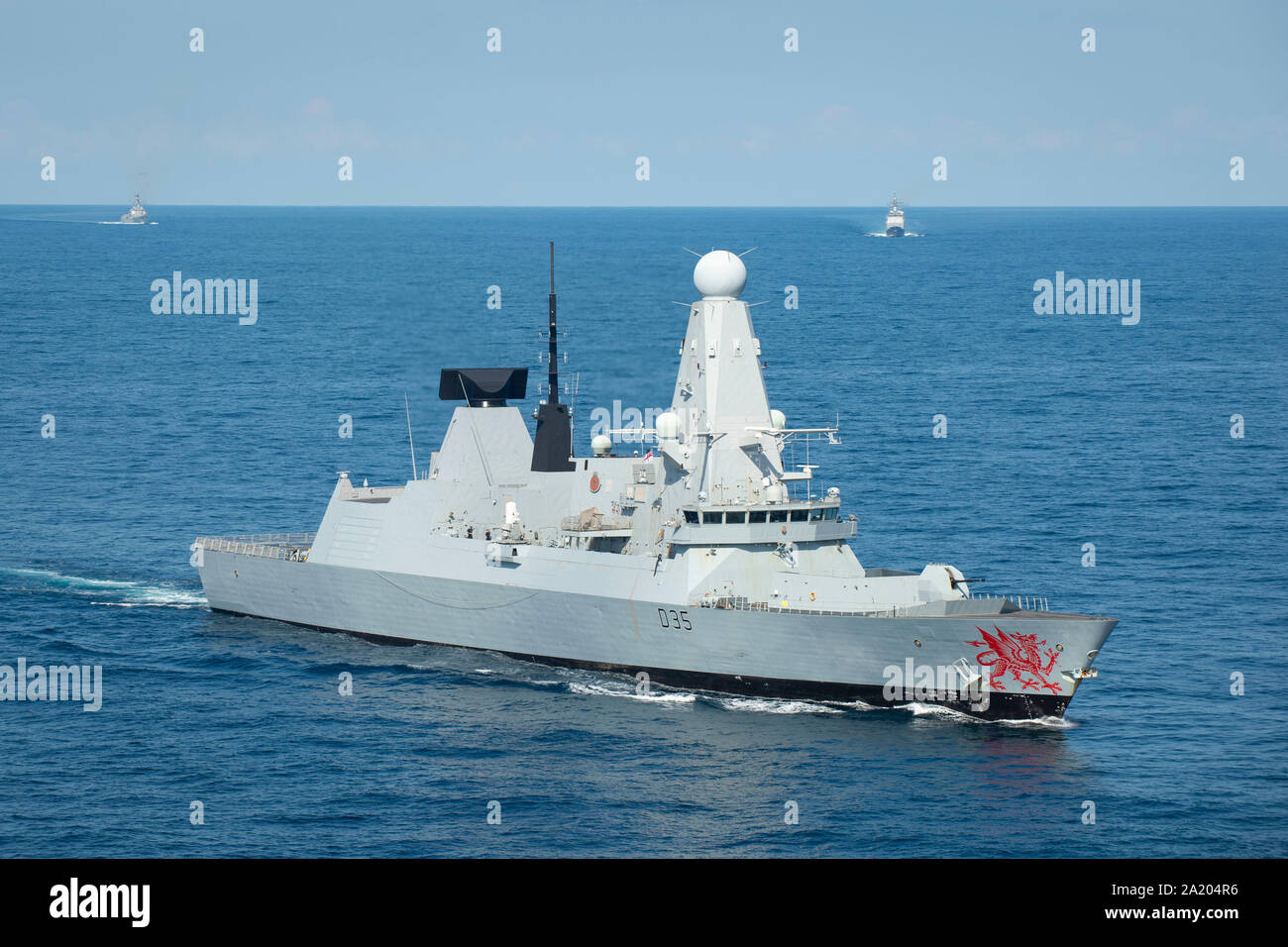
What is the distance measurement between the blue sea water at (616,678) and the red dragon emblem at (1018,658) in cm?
136

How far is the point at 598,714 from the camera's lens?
4550 cm

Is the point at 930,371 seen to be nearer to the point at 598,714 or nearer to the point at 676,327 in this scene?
the point at 676,327

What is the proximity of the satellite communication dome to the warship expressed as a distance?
0.07 metres

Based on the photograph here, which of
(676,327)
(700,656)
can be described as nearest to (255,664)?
(700,656)

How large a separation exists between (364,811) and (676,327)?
28.9 m

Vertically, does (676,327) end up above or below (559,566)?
above

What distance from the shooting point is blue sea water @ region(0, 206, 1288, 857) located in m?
37.3
